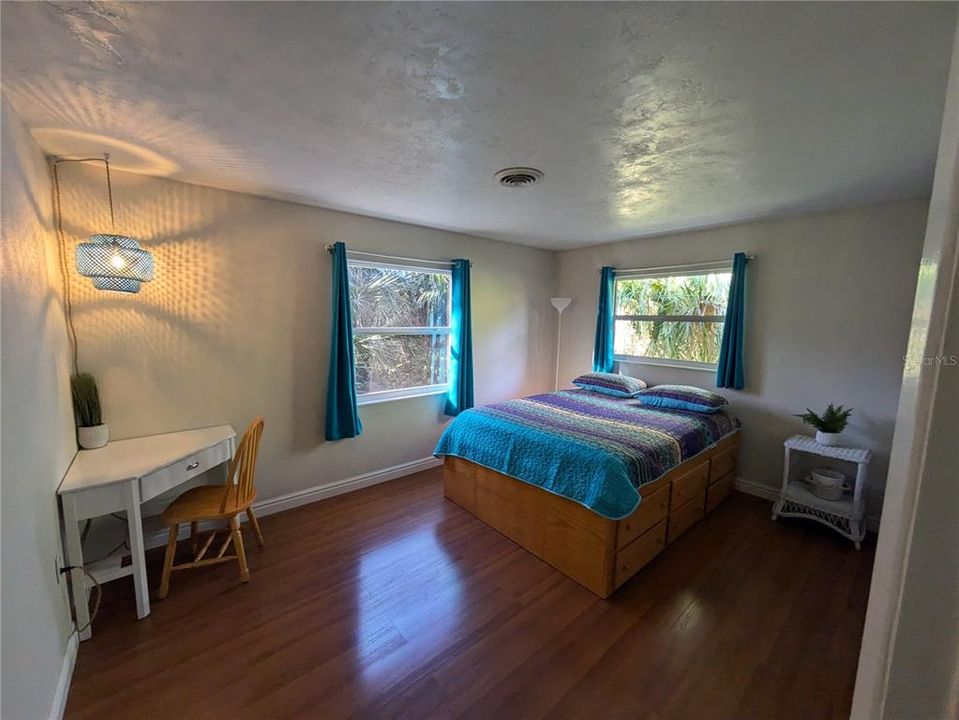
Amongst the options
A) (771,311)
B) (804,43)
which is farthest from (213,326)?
(771,311)

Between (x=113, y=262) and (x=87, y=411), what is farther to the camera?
(x=87, y=411)

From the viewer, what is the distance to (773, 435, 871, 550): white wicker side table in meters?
2.50

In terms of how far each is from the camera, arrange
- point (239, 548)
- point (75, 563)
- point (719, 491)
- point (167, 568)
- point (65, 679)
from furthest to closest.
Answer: point (719, 491) < point (239, 548) < point (167, 568) < point (75, 563) < point (65, 679)

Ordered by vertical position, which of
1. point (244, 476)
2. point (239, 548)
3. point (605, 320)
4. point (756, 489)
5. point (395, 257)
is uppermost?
point (395, 257)

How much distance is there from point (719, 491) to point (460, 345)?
2.50 m

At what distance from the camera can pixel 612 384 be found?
3734 millimetres

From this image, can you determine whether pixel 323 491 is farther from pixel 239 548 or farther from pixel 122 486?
pixel 122 486

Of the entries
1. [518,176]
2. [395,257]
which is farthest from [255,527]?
[518,176]

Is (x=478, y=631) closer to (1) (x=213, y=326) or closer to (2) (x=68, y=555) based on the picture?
(2) (x=68, y=555)

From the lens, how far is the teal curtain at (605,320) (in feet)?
13.4

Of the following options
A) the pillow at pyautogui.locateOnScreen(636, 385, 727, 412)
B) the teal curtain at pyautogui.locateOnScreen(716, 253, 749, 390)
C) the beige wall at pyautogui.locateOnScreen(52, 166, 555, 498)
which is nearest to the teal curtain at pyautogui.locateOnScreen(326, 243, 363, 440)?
the beige wall at pyautogui.locateOnScreen(52, 166, 555, 498)

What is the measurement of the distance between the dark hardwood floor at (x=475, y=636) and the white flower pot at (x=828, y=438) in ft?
2.13
